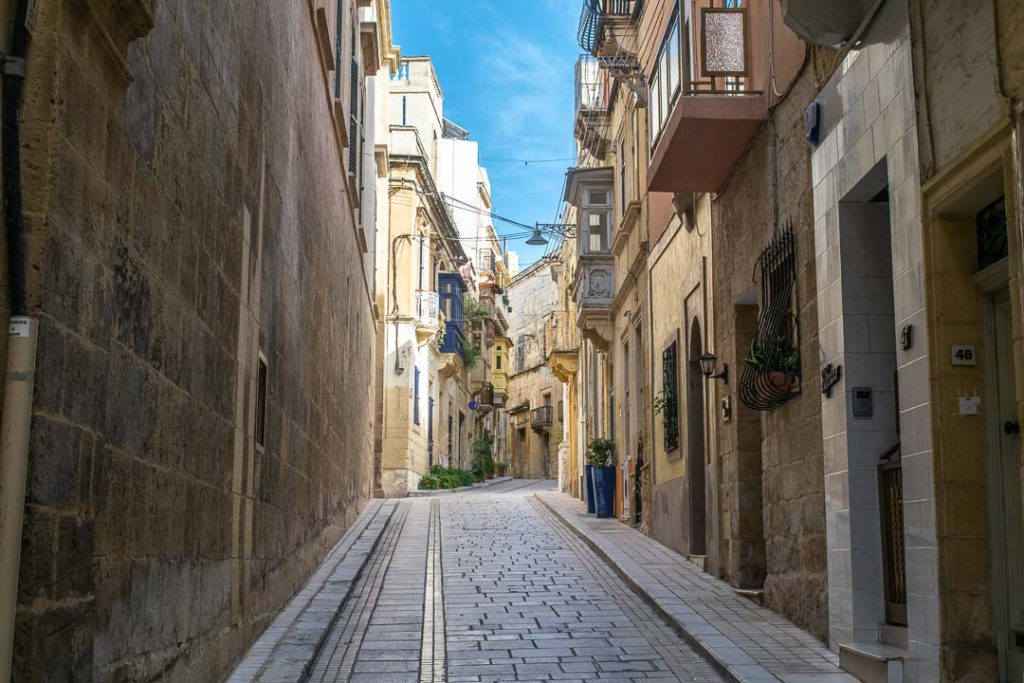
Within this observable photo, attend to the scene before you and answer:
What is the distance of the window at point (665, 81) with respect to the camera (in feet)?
37.6

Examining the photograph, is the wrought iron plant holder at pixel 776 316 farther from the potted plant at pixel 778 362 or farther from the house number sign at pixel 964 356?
the house number sign at pixel 964 356

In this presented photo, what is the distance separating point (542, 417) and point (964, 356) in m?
56.7

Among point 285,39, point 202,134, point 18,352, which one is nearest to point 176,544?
point 202,134

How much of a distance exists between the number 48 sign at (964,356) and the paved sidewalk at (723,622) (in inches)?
87.8

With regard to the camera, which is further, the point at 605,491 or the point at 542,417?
the point at 542,417

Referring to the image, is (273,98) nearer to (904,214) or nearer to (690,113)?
(690,113)

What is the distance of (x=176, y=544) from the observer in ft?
18.6

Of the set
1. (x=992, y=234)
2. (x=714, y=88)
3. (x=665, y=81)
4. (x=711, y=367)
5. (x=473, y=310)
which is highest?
(x=473, y=310)

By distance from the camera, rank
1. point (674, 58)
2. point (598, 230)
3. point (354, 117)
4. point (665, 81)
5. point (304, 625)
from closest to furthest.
A: point (304, 625)
point (674, 58)
point (665, 81)
point (354, 117)
point (598, 230)

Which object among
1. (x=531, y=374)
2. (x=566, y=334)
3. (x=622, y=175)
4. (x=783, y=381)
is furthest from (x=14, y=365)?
(x=531, y=374)

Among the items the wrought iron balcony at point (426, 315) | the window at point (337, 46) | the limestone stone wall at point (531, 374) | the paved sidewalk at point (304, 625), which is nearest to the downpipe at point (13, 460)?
the paved sidewalk at point (304, 625)

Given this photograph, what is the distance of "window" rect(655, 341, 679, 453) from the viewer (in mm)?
14914

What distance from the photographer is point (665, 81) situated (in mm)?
12062

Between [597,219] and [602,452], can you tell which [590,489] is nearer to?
[602,452]
